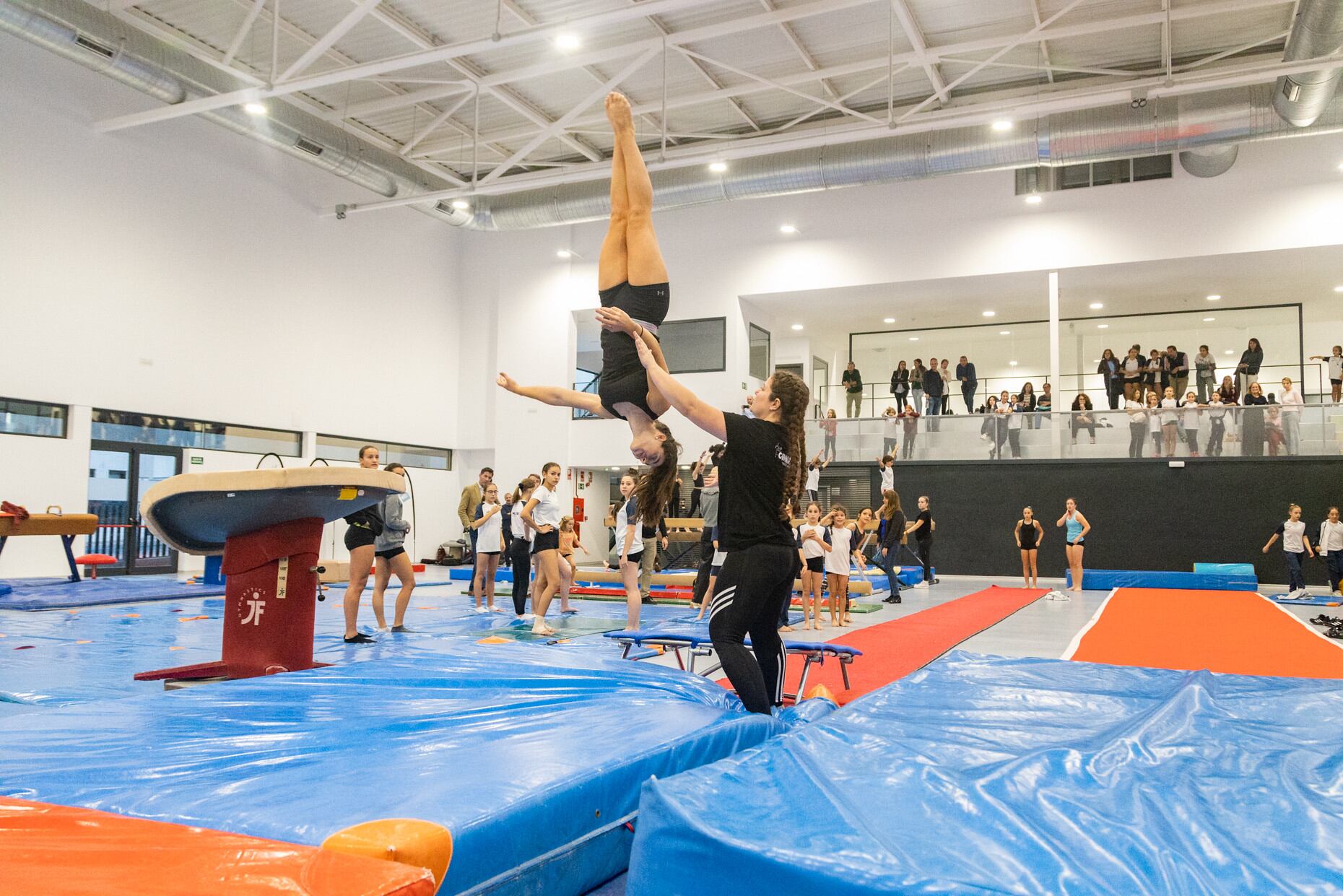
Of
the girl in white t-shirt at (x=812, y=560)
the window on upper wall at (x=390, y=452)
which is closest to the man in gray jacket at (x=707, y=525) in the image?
the girl in white t-shirt at (x=812, y=560)

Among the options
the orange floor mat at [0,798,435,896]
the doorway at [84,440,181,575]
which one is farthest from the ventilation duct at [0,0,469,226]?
the orange floor mat at [0,798,435,896]

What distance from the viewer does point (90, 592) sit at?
10.4m

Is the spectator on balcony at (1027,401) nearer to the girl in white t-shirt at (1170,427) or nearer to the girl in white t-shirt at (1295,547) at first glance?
the girl in white t-shirt at (1170,427)

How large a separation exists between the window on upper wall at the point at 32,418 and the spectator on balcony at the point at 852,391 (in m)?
15.2

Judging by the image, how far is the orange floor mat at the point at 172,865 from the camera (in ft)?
5.31

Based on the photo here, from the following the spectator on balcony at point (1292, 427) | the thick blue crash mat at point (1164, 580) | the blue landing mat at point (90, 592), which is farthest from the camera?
the spectator on balcony at point (1292, 427)

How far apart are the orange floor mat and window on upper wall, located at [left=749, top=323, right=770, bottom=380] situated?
18.4 meters

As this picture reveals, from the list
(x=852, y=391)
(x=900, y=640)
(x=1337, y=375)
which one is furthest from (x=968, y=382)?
(x=900, y=640)

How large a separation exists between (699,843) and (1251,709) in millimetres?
2908

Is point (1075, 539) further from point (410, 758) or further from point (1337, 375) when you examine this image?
point (410, 758)

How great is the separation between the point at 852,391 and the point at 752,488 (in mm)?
17747

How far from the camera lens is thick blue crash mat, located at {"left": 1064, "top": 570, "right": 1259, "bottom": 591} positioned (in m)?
14.1

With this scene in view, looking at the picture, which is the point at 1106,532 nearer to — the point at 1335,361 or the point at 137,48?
the point at 1335,361

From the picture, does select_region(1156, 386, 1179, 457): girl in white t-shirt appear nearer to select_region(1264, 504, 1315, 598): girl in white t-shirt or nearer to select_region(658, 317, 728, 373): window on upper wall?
select_region(1264, 504, 1315, 598): girl in white t-shirt
